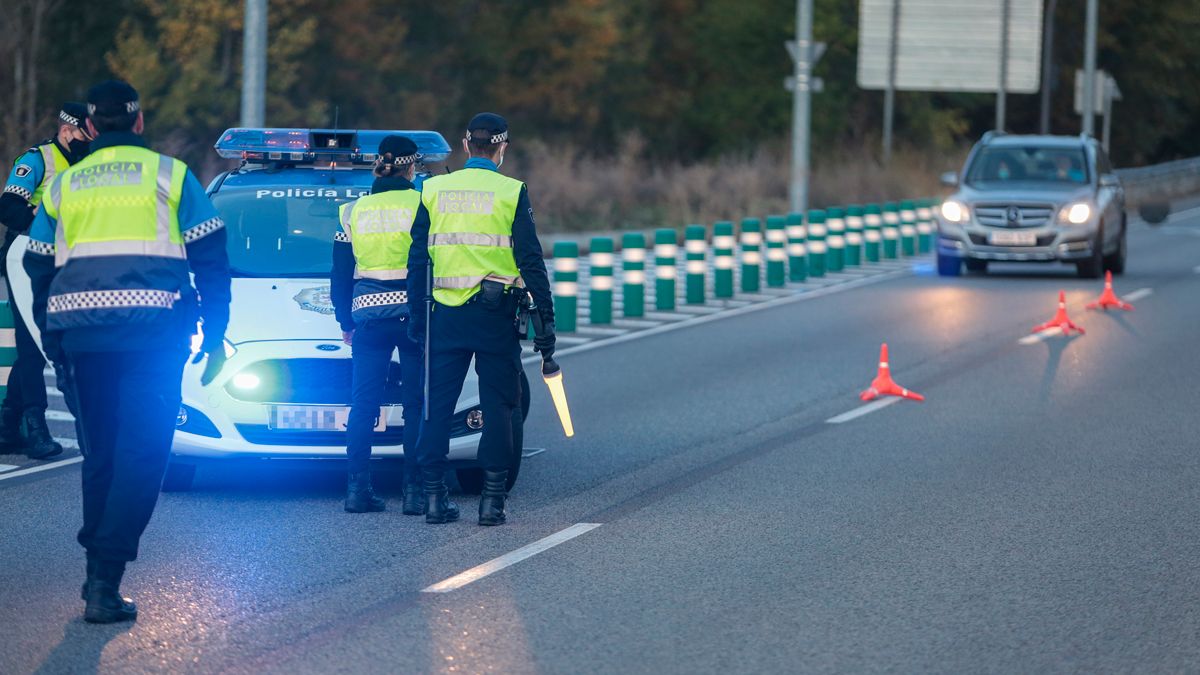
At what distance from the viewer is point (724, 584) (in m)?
8.13

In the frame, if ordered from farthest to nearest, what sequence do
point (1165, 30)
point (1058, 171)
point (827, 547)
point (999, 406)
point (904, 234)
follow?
point (1165, 30), point (904, 234), point (1058, 171), point (999, 406), point (827, 547)

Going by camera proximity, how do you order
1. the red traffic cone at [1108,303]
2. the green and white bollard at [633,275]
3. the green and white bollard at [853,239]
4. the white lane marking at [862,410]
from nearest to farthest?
the white lane marking at [862,410] → the green and white bollard at [633,275] → the red traffic cone at [1108,303] → the green and white bollard at [853,239]

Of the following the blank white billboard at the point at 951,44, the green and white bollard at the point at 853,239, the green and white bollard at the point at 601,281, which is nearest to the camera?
the green and white bollard at the point at 601,281

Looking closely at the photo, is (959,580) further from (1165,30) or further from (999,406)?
(1165,30)

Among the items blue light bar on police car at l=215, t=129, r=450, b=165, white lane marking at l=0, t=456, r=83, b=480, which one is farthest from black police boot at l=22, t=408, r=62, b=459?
blue light bar on police car at l=215, t=129, r=450, b=165

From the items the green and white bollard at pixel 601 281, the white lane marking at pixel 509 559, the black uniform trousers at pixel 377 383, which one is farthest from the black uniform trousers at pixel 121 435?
the green and white bollard at pixel 601 281

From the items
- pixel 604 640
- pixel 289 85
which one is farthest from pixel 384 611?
pixel 289 85

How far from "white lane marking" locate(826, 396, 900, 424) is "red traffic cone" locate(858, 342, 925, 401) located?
54mm

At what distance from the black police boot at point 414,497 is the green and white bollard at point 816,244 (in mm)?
16305

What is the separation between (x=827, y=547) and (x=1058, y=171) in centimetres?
1865

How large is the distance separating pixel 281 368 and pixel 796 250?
15.4 meters

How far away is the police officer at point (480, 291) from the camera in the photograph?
9188 millimetres

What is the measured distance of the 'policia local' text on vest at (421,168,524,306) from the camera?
9180 mm

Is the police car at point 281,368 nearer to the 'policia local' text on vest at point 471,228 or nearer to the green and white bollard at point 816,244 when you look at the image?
the 'policia local' text on vest at point 471,228
